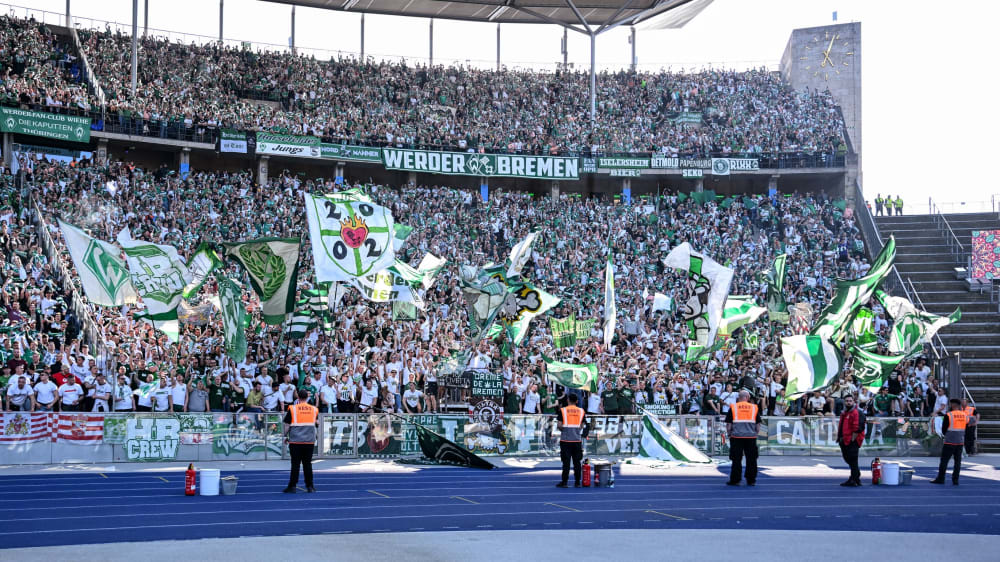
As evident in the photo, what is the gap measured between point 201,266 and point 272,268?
1573 mm

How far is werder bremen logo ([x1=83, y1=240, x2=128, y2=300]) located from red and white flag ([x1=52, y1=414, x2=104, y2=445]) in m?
2.53

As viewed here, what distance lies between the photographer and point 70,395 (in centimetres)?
1866

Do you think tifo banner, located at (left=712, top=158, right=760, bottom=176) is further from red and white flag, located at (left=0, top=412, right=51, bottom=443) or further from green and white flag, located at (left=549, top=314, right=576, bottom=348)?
red and white flag, located at (left=0, top=412, right=51, bottom=443)

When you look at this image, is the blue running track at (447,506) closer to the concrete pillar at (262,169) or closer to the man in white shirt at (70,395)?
the man in white shirt at (70,395)

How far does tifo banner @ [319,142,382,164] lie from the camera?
131 feet

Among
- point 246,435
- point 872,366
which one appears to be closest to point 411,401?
point 246,435

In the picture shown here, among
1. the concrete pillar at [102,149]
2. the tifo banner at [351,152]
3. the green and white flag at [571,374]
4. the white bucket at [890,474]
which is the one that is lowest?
the white bucket at [890,474]

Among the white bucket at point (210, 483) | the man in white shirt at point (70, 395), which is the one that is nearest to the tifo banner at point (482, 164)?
the man in white shirt at point (70, 395)

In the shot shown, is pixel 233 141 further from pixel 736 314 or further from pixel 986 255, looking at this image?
pixel 986 255

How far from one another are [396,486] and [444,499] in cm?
171

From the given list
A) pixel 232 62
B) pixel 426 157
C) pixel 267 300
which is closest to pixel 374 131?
pixel 426 157

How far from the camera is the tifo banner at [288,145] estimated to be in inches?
1527

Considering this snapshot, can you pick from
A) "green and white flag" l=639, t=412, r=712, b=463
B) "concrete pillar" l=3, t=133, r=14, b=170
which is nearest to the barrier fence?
"green and white flag" l=639, t=412, r=712, b=463

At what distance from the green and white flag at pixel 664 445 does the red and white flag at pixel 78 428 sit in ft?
33.3
